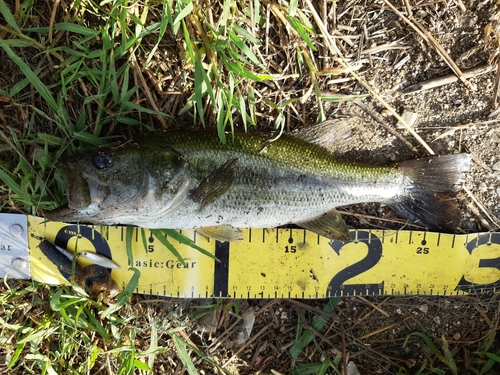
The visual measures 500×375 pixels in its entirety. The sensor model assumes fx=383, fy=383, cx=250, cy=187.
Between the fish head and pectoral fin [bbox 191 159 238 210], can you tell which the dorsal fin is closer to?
pectoral fin [bbox 191 159 238 210]

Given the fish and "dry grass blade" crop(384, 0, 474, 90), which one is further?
"dry grass blade" crop(384, 0, 474, 90)

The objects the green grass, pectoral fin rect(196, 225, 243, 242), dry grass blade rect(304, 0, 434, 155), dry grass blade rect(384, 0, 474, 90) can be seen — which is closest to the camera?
the green grass

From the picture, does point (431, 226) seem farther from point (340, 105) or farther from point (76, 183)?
point (76, 183)

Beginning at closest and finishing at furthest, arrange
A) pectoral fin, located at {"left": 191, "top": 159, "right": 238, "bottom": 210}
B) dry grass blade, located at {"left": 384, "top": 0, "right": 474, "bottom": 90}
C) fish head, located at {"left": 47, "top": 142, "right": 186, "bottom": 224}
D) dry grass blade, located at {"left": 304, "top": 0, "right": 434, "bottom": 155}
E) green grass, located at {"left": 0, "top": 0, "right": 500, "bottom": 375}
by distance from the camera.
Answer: fish head, located at {"left": 47, "top": 142, "right": 186, "bottom": 224} → pectoral fin, located at {"left": 191, "top": 159, "right": 238, "bottom": 210} → green grass, located at {"left": 0, "top": 0, "right": 500, "bottom": 375} → dry grass blade, located at {"left": 304, "top": 0, "right": 434, "bottom": 155} → dry grass blade, located at {"left": 384, "top": 0, "right": 474, "bottom": 90}

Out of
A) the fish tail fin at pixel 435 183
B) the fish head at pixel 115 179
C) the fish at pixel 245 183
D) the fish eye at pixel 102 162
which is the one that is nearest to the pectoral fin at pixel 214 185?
the fish at pixel 245 183

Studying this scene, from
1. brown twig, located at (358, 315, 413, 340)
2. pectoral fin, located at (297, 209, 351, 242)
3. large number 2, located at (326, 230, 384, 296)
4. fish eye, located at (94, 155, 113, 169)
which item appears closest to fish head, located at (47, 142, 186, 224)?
fish eye, located at (94, 155, 113, 169)

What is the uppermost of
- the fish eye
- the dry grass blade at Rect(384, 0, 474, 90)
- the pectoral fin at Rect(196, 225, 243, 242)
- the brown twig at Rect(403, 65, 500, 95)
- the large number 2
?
the dry grass blade at Rect(384, 0, 474, 90)

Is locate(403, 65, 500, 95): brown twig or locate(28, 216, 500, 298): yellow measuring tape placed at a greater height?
locate(403, 65, 500, 95): brown twig
